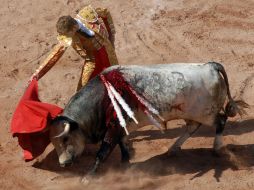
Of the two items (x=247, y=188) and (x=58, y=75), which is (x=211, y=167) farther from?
(x=58, y=75)

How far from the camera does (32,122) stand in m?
6.43

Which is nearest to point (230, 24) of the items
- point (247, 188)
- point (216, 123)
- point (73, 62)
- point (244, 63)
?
point (244, 63)

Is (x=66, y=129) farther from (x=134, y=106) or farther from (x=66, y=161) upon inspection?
(x=134, y=106)

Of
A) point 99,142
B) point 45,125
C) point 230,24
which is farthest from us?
point 230,24

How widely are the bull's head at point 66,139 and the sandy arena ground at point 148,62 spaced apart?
0.97 ft

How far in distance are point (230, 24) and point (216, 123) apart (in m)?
3.78

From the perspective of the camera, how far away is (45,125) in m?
6.37

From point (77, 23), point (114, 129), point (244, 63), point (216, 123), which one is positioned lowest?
point (244, 63)

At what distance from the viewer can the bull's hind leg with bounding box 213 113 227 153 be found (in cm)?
714

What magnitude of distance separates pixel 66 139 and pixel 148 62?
3.24 metres

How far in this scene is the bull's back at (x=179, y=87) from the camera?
6.61 meters

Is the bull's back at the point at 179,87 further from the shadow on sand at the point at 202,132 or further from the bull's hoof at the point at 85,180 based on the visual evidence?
the bull's hoof at the point at 85,180

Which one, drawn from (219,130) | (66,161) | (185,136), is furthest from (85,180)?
(219,130)

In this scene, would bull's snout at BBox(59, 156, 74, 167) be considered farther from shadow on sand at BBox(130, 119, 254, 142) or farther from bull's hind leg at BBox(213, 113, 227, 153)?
bull's hind leg at BBox(213, 113, 227, 153)
